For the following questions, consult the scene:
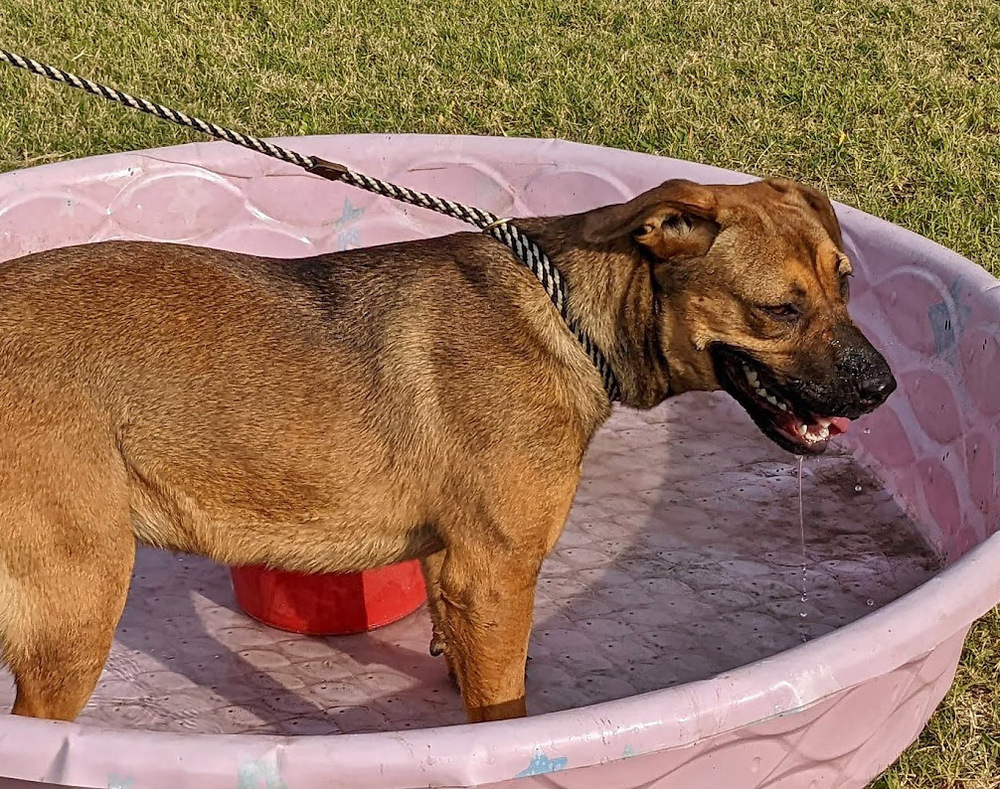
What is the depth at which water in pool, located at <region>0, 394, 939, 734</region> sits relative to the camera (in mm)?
4914

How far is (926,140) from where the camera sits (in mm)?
8945

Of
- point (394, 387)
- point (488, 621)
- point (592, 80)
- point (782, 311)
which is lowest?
point (592, 80)

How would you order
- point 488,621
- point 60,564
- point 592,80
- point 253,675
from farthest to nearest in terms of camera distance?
point 592,80
point 253,675
point 488,621
point 60,564

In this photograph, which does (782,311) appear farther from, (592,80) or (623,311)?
(592,80)

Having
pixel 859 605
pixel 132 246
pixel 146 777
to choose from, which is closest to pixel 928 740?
pixel 859 605

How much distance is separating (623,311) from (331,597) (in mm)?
1803

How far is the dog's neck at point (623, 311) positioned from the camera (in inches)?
157

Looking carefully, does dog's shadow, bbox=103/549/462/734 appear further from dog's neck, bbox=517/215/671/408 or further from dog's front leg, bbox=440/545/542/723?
dog's neck, bbox=517/215/671/408

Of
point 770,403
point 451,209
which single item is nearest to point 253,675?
point 451,209

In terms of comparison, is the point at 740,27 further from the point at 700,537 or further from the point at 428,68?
the point at 700,537

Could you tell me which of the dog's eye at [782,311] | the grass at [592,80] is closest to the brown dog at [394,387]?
the dog's eye at [782,311]

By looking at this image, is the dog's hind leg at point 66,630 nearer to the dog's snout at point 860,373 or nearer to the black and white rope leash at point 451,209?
the black and white rope leash at point 451,209

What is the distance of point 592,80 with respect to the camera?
9.80m

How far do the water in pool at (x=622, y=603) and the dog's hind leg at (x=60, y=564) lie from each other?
1143 millimetres
